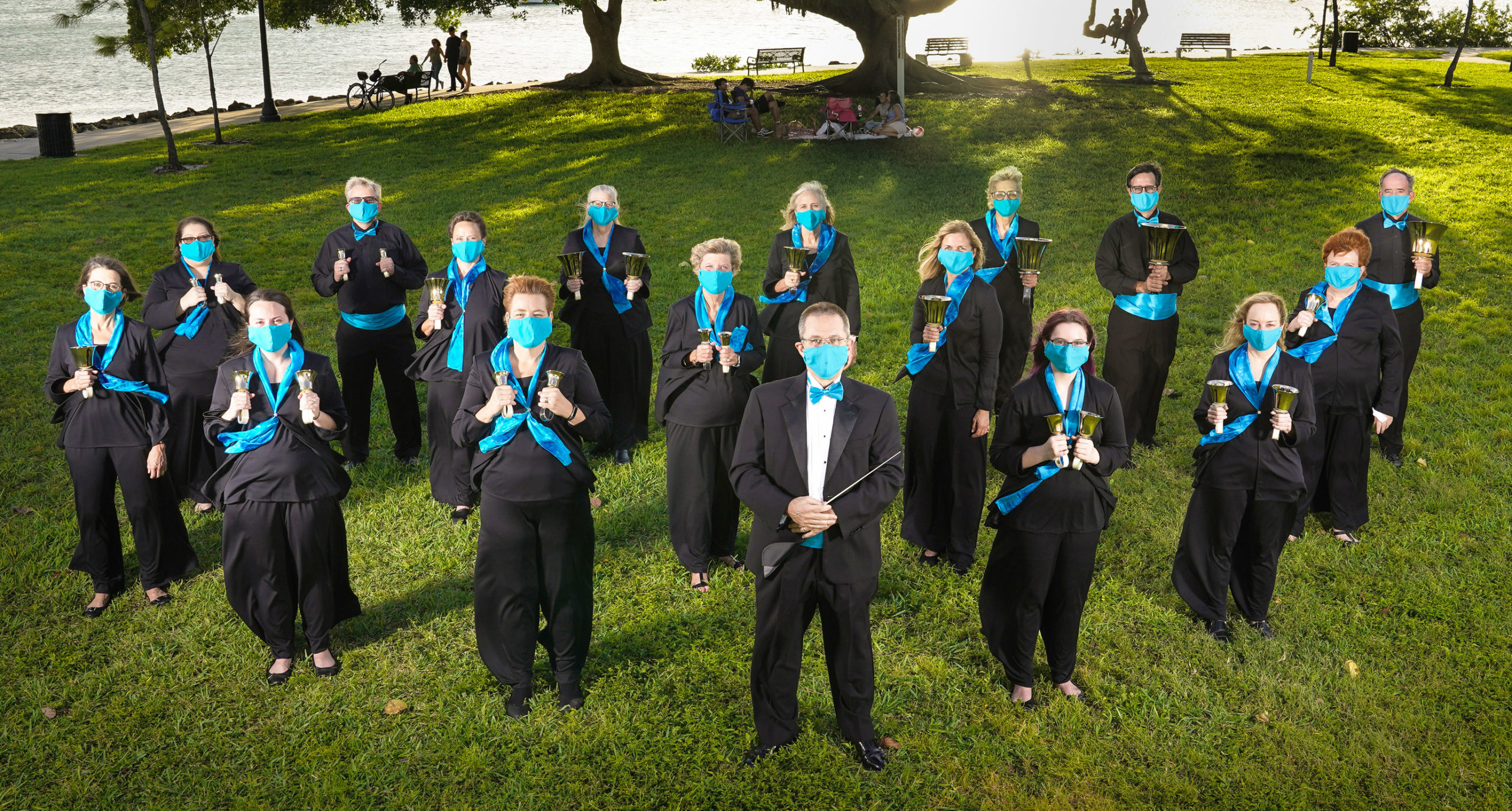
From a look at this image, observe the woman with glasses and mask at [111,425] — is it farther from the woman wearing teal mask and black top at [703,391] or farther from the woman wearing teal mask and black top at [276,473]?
the woman wearing teal mask and black top at [703,391]

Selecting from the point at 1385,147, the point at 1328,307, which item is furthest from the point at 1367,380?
the point at 1385,147

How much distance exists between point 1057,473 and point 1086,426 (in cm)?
33

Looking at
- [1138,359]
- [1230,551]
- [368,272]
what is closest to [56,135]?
[368,272]

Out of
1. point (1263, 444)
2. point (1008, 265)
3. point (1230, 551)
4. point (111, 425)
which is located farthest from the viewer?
point (1008, 265)

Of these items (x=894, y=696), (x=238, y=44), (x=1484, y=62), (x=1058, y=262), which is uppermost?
(x=238, y=44)

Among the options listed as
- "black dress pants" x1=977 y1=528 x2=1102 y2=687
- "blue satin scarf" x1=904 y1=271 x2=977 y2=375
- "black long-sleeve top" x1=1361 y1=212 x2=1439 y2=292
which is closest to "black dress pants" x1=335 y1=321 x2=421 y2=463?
"blue satin scarf" x1=904 y1=271 x2=977 y2=375

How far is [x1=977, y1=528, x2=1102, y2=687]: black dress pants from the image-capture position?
5.77m

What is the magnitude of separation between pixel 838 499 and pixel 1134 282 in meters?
5.15

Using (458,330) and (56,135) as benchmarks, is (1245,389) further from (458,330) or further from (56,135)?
(56,135)

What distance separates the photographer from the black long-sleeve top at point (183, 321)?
7.89 meters

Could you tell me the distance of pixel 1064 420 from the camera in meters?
5.58

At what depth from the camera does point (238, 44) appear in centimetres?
10775

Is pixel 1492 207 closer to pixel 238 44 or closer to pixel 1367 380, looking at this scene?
pixel 1367 380

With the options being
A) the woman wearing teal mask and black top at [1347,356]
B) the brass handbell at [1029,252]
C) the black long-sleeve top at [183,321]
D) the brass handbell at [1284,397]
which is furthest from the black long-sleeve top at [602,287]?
the woman wearing teal mask and black top at [1347,356]
